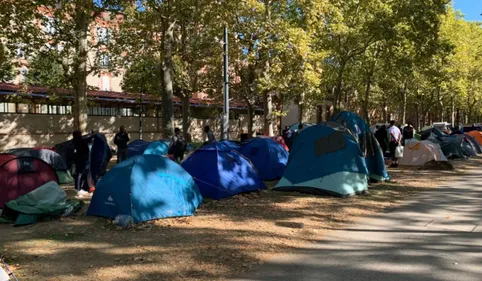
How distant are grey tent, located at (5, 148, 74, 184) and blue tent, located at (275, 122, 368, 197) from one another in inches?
263

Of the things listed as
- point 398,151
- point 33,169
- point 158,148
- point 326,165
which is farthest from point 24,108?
point 326,165

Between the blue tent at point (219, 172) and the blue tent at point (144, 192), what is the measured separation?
1.40 meters

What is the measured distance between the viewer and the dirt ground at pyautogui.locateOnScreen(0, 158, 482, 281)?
5.29 m

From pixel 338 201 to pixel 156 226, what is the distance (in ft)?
13.6

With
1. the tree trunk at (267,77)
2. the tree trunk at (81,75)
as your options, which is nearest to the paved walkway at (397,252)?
the tree trunk at (81,75)

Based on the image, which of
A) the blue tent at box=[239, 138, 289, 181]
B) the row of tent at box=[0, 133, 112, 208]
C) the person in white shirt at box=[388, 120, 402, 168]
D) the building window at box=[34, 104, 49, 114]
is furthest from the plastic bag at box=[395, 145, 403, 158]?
the building window at box=[34, 104, 49, 114]

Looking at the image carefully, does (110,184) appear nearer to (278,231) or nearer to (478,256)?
(278,231)

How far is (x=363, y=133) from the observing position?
40.4 feet

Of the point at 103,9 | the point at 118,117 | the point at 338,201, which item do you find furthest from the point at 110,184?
the point at 118,117

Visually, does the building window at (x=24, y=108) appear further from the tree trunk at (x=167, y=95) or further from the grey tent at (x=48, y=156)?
the grey tent at (x=48, y=156)

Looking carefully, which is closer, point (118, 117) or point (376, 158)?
point (376, 158)

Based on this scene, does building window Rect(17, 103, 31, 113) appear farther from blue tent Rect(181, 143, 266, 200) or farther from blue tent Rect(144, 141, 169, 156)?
blue tent Rect(181, 143, 266, 200)

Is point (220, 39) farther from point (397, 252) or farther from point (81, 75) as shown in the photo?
point (397, 252)

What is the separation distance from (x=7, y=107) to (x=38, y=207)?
19.4 m
